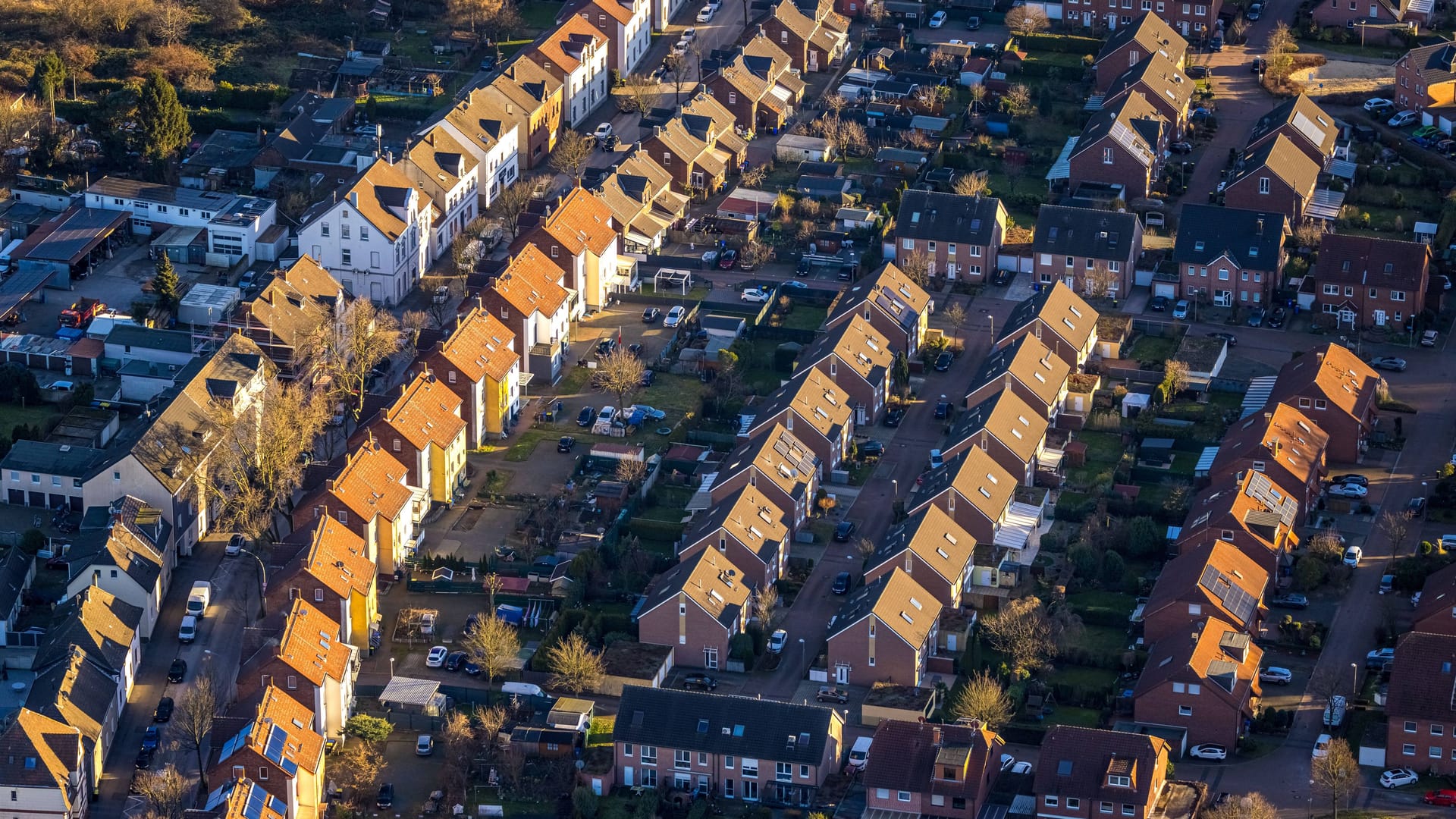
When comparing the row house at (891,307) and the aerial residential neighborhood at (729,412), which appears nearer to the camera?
the aerial residential neighborhood at (729,412)

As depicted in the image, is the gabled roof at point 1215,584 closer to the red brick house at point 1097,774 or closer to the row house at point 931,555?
the row house at point 931,555

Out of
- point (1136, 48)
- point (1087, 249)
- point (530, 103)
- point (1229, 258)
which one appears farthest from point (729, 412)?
point (1136, 48)

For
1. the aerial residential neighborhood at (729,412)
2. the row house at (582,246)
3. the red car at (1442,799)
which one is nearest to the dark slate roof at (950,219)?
the aerial residential neighborhood at (729,412)

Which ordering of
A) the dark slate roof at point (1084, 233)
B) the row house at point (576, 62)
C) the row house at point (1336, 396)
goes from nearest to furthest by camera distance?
the row house at point (1336, 396) < the dark slate roof at point (1084, 233) < the row house at point (576, 62)

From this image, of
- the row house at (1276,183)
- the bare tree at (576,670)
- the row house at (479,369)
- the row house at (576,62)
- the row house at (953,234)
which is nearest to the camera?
the bare tree at (576,670)

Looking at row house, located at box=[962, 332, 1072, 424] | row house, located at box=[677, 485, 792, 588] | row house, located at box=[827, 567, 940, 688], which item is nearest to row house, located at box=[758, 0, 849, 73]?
row house, located at box=[962, 332, 1072, 424]

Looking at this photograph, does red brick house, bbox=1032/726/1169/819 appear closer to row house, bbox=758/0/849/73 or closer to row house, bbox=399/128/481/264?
row house, bbox=399/128/481/264

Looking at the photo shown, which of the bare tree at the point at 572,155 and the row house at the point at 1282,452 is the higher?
the bare tree at the point at 572,155
